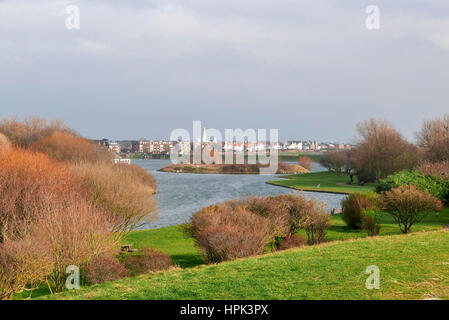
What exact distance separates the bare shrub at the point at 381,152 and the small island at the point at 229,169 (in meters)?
41.8

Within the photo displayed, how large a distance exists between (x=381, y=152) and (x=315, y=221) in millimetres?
53229

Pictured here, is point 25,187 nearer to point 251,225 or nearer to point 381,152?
point 251,225

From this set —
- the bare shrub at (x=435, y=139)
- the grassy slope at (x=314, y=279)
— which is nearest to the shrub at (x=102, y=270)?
the grassy slope at (x=314, y=279)

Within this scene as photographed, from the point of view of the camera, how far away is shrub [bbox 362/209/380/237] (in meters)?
26.1

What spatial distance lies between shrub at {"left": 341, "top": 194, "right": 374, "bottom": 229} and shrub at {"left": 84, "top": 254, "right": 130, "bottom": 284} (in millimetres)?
18165

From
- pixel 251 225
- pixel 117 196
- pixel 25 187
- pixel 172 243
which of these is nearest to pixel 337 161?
pixel 172 243

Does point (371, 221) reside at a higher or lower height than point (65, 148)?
lower

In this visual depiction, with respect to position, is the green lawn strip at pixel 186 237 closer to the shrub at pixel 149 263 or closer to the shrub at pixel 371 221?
the shrub at pixel 371 221

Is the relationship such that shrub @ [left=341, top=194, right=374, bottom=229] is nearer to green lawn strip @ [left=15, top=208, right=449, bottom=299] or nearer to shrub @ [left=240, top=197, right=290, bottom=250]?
green lawn strip @ [left=15, top=208, right=449, bottom=299]

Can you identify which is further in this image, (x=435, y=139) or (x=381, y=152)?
(x=381, y=152)

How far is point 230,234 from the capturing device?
1664 centimetres

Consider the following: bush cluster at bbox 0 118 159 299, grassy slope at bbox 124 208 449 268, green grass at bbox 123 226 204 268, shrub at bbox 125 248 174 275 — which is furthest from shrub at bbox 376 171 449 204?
shrub at bbox 125 248 174 275
